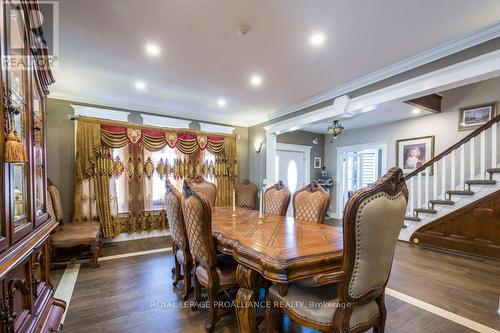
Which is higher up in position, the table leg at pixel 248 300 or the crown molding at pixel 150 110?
the crown molding at pixel 150 110

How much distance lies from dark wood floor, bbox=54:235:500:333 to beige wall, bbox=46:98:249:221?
1410mm

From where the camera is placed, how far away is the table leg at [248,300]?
1.48 metres

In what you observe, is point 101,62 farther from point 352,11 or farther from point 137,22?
point 352,11

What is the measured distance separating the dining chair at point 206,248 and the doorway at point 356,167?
196 inches

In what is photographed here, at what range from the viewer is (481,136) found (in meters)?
3.65

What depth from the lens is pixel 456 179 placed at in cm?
416

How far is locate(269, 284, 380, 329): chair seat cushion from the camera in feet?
4.10

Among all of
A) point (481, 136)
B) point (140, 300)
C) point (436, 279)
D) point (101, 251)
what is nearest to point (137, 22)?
point (140, 300)

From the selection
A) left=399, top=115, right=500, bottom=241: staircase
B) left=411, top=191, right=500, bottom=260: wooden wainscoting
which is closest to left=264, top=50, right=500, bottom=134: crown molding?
left=399, top=115, right=500, bottom=241: staircase

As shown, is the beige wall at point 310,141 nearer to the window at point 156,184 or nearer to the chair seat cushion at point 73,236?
the window at point 156,184

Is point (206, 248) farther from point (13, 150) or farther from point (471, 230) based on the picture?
point (471, 230)

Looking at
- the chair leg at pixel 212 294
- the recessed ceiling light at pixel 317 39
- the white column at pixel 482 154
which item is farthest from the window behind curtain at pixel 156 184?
the white column at pixel 482 154

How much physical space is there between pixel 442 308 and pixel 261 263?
6.55ft

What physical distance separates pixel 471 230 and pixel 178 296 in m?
4.32
